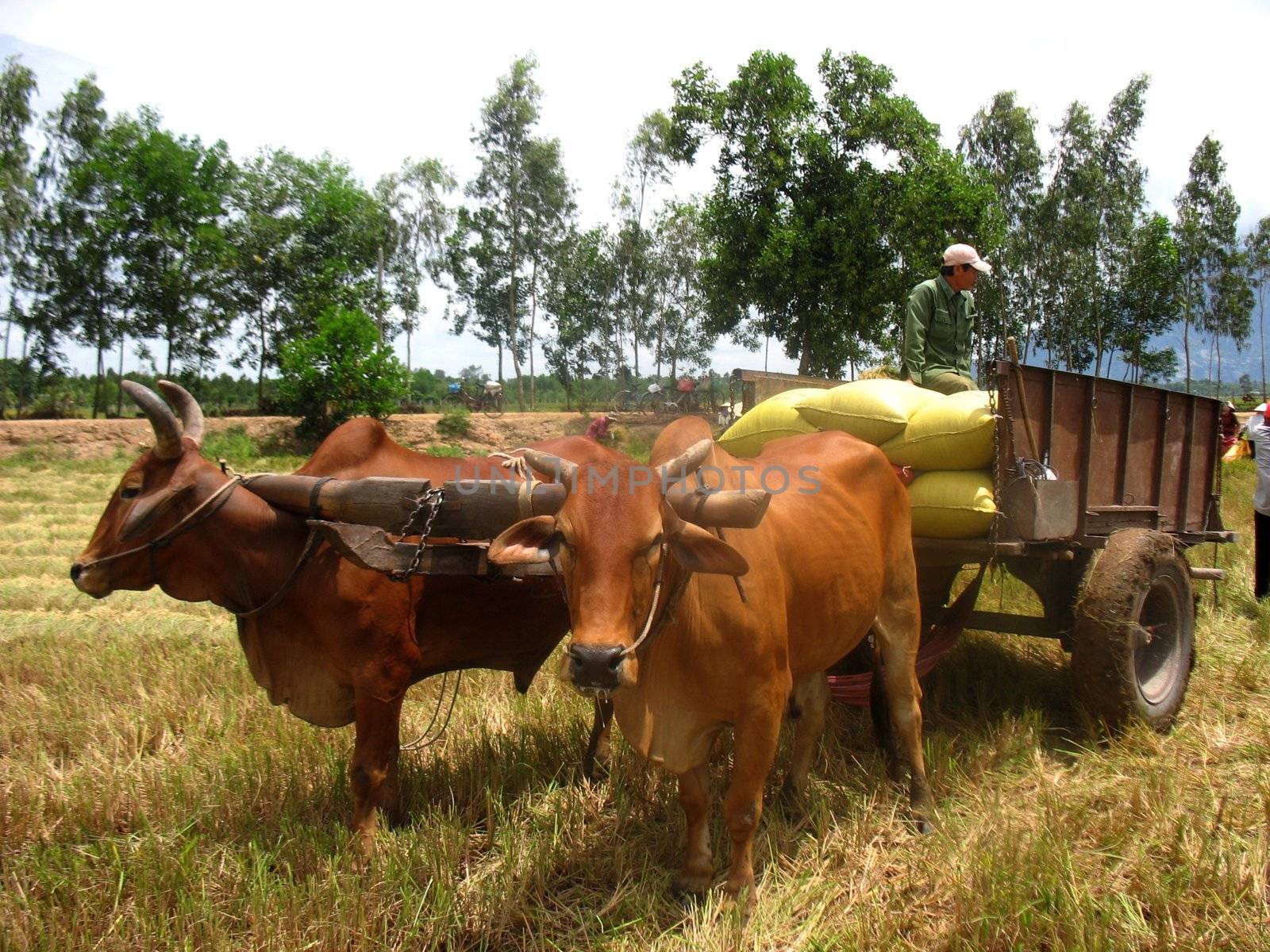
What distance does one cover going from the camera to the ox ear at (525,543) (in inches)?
102

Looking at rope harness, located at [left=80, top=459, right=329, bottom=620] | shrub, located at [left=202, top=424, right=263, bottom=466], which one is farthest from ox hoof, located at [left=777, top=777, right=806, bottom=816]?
shrub, located at [left=202, top=424, right=263, bottom=466]

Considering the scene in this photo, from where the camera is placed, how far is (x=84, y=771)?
3723 mm

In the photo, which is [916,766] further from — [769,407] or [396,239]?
[396,239]

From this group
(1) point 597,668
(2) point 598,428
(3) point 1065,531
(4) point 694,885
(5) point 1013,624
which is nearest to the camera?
(1) point 597,668

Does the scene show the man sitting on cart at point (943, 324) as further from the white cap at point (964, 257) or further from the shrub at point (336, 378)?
the shrub at point (336, 378)

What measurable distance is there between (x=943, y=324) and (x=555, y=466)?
326 cm

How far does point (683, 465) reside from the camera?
2.73m

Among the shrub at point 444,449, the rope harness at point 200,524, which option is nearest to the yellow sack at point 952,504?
the rope harness at point 200,524

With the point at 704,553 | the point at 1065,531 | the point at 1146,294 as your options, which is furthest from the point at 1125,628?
the point at 1146,294

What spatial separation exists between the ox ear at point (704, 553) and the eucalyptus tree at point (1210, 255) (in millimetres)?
34616

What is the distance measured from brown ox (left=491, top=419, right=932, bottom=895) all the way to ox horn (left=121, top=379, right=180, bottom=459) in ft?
4.36

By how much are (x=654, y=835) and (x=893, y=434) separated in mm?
2148

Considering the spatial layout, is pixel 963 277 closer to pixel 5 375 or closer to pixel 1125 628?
pixel 1125 628

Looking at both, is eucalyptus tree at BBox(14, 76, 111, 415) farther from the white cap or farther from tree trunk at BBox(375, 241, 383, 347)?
the white cap
